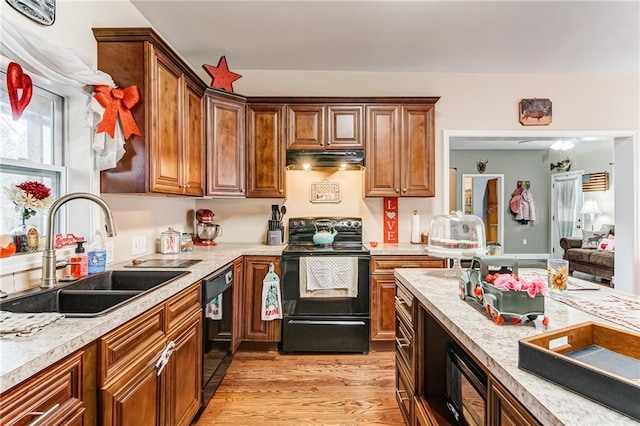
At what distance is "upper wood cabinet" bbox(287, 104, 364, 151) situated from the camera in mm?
3074

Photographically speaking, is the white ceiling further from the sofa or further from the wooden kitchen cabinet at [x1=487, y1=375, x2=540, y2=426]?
the sofa

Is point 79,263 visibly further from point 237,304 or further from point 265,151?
point 265,151

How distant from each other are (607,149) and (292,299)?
25.1ft

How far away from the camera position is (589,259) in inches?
217

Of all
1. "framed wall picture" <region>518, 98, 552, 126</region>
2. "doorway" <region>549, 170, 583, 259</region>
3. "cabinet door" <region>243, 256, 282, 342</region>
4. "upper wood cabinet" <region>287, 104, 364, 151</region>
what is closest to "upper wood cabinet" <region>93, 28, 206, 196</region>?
"cabinet door" <region>243, 256, 282, 342</region>

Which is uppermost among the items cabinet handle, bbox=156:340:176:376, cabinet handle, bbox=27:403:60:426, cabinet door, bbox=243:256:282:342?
cabinet handle, bbox=27:403:60:426

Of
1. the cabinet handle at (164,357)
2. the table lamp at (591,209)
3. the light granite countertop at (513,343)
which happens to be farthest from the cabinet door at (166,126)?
the table lamp at (591,209)

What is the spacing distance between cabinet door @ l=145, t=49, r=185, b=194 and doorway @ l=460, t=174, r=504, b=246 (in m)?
7.26

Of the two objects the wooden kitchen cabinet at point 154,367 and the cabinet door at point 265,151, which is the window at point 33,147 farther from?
the cabinet door at point 265,151

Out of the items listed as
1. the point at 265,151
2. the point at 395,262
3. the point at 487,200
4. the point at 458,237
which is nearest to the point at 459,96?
the point at 395,262

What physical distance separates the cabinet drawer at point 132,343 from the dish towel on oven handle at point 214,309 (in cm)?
53

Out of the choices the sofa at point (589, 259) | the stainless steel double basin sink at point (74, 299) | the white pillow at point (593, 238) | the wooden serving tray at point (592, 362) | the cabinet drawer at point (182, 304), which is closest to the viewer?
the wooden serving tray at point (592, 362)

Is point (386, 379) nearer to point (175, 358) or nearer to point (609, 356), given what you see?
point (175, 358)

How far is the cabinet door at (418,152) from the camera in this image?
10.1 feet
